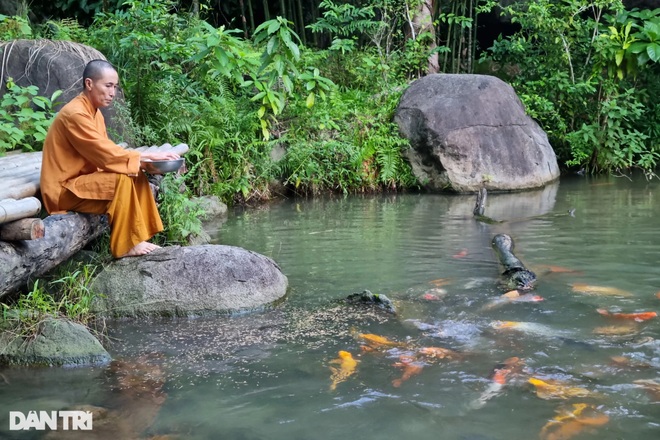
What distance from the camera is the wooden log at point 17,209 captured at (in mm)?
5004

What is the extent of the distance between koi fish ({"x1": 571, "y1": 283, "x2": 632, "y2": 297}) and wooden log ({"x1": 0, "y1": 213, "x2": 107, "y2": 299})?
406cm

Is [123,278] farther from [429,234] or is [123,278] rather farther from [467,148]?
[467,148]

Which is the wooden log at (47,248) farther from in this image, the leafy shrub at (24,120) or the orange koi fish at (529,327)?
the orange koi fish at (529,327)

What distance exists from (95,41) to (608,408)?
30.1 ft

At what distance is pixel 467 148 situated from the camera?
41.3 ft

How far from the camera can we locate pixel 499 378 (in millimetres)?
4730

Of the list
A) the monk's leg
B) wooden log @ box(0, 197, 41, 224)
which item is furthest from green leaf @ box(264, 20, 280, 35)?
wooden log @ box(0, 197, 41, 224)

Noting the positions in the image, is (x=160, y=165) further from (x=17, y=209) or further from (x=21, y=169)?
(x=21, y=169)

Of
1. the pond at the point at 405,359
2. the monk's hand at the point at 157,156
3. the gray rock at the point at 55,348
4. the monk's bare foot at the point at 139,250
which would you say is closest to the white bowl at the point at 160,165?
the monk's hand at the point at 157,156

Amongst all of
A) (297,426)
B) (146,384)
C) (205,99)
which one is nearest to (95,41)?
(205,99)

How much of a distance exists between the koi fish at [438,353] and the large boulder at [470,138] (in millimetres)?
7466

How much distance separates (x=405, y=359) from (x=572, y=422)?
124cm

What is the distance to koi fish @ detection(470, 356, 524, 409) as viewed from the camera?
4.45 meters

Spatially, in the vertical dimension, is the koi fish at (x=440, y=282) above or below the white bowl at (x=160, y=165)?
below
